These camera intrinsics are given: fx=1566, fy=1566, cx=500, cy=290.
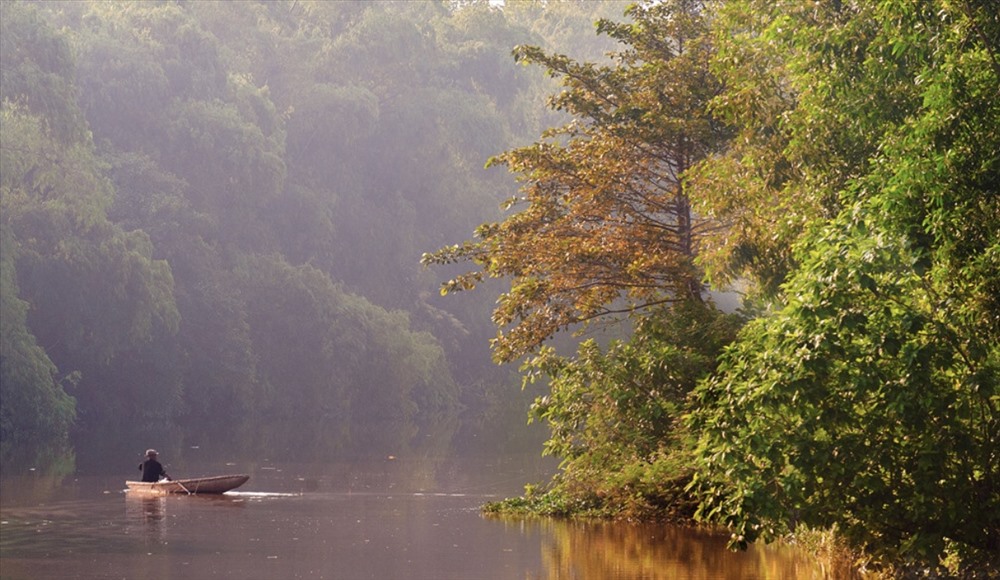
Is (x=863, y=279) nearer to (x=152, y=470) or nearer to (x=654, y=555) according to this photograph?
(x=654, y=555)

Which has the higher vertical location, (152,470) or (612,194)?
(612,194)

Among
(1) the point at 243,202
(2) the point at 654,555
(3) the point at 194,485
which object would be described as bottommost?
(2) the point at 654,555

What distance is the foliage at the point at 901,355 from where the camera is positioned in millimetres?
14328

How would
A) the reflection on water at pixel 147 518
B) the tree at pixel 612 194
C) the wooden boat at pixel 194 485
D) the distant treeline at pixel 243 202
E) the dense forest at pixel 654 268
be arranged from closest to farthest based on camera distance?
the dense forest at pixel 654 268
the reflection on water at pixel 147 518
the tree at pixel 612 194
the wooden boat at pixel 194 485
the distant treeline at pixel 243 202

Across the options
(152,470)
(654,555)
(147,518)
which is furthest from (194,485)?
(654,555)

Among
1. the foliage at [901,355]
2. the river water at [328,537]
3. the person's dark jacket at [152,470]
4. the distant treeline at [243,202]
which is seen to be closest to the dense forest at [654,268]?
the foliage at [901,355]

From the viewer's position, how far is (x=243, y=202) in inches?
2699

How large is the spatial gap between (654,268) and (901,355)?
13142mm

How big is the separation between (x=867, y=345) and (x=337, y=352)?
55.0m

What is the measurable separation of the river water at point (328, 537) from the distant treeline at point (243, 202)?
1732 cm

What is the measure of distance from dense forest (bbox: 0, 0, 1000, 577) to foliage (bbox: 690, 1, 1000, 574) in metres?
0.03

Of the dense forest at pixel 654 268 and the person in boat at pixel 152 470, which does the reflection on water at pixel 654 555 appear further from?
the person in boat at pixel 152 470

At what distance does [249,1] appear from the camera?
82938 millimetres

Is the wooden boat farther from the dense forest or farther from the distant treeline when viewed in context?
the distant treeline
